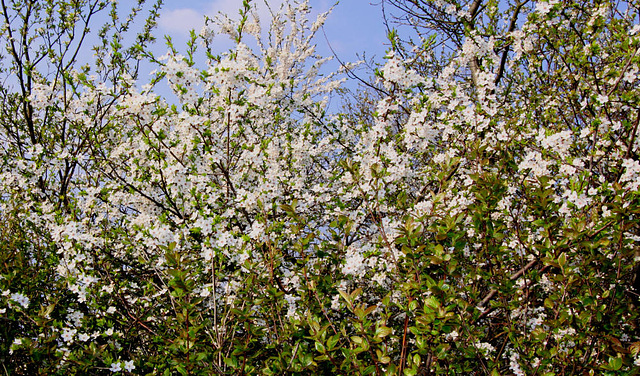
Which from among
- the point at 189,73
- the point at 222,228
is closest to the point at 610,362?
the point at 222,228

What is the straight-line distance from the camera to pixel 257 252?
3090mm

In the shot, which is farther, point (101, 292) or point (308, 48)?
point (308, 48)

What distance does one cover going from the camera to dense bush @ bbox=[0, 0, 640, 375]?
226 centimetres

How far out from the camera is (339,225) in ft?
9.07

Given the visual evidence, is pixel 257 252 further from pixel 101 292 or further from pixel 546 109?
pixel 546 109

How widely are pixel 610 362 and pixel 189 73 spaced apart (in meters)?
3.22

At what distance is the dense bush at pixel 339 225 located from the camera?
2260 mm

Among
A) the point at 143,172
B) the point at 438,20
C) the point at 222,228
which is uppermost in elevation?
the point at 438,20

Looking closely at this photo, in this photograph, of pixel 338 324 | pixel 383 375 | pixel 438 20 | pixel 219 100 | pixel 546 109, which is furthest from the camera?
pixel 438 20

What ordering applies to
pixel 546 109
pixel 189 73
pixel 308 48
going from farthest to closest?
1. pixel 308 48
2. pixel 546 109
3. pixel 189 73

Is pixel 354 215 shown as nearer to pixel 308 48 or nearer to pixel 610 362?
pixel 610 362

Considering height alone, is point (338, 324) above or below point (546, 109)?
below

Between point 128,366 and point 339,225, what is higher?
point 339,225

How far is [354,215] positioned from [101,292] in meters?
2.08
